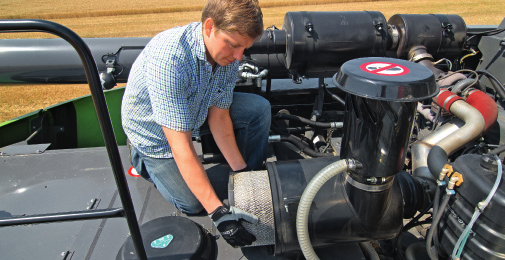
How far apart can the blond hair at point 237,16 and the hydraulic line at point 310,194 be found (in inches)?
25.7

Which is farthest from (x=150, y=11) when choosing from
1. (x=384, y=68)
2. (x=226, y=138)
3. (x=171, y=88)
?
(x=384, y=68)

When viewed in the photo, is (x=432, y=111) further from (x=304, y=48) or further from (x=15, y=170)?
(x=15, y=170)

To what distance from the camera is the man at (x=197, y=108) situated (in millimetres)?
1407

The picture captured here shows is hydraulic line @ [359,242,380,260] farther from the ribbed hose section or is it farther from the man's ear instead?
the man's ear

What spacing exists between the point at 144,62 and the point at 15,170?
1.43 meters

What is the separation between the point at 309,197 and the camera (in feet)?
3.97

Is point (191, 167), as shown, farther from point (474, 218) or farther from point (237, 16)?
point (474, 218)

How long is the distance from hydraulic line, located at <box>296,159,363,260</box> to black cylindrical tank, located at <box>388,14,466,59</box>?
1658 mm

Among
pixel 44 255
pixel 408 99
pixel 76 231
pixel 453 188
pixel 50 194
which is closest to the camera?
pixel 408 99

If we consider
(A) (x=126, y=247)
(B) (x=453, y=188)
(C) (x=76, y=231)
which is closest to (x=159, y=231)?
(A) (x=126, y=247)

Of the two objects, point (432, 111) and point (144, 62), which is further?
point (432, 111)

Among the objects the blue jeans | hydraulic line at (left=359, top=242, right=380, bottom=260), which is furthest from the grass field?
hydraulic line at (left=359, top=242, right=380, bottom=260)

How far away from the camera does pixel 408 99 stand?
107 centimetres

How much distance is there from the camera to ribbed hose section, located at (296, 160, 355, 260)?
119 cm
